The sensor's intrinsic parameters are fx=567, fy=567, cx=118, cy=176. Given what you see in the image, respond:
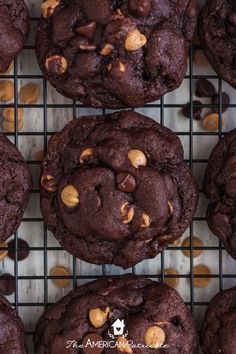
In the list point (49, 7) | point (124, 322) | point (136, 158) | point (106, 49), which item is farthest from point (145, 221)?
point (49, 7)

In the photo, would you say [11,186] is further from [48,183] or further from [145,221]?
[145,221]

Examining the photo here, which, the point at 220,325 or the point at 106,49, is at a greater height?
the point at 106,49

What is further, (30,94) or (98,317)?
(30,94)

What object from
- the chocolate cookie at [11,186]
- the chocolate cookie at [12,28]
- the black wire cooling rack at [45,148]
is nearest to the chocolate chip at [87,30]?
the chocolate cookie at [12,28]

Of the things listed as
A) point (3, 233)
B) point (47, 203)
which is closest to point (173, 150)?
point (47, 203)

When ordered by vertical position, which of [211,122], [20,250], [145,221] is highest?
[211,122]

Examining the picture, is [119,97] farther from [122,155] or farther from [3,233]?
[3,233]

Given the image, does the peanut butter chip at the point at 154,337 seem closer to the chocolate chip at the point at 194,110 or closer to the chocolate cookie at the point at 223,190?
the chocolate cookie at the point at 223,190
